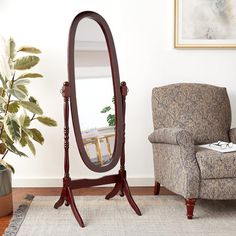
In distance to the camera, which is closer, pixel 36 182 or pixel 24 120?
pixel 24 120

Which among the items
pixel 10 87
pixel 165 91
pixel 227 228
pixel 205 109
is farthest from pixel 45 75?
pixel 227 228

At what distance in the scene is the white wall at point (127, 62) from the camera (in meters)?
3.53

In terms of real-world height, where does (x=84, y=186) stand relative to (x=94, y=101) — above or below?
below

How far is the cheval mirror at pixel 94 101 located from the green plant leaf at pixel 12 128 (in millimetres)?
311

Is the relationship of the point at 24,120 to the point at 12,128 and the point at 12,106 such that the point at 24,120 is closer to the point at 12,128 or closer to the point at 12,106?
the point at 12,106

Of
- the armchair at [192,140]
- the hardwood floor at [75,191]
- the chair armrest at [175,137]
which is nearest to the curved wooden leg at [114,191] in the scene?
the hardwood floor at [75,191]

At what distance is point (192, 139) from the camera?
9.26 feet

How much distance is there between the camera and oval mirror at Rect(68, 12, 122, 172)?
2.85 m

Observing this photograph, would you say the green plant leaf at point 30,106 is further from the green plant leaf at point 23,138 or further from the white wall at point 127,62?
the white wall at point 127,62

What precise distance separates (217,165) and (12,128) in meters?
1.31

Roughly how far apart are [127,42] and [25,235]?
70.5 inches

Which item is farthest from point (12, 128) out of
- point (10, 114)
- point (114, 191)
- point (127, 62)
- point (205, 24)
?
point (205, 24)

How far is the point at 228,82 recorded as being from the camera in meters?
3.64

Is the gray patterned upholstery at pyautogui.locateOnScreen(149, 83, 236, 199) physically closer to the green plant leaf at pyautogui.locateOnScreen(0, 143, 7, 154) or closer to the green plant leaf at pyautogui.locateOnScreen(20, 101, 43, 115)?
the green plant leaf at pyautogui.locateOnScreen(20, 101, 43, 115)
